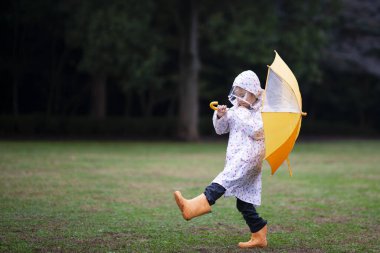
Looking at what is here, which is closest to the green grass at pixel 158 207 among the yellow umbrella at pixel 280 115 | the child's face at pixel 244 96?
the yellow umbrella at pixel 280 115

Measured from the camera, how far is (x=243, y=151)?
6172 mm

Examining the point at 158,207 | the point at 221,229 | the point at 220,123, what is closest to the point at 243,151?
the point at 220,123

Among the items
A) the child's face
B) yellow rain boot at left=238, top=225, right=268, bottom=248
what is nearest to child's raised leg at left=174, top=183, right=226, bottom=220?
yellow rain boot at left=238, top=225, right=268, bottom=248

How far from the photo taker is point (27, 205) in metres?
8.55

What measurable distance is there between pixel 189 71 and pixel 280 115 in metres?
18.9

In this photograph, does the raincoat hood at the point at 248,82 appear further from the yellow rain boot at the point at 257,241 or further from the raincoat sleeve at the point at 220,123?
the yellow rain boot at the point at 257,241

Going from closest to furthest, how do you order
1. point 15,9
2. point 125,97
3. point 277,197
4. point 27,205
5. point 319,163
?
point 27,205
point 277,197
point 319,163
point 15,9
point 125,97

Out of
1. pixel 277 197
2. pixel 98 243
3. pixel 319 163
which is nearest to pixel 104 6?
pixel 319 163

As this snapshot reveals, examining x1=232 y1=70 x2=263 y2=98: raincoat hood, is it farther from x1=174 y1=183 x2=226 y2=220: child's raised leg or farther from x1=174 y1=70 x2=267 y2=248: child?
x1=174 y1=183 x2=226 y2=220: child's raised leg

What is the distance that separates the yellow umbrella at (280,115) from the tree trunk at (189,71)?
18.8 m

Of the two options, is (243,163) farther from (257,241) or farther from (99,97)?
(99,97)

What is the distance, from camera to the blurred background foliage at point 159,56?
2423 cm

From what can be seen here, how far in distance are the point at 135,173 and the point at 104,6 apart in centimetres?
1226

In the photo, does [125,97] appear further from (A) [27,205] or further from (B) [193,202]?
(B) [193,202]
